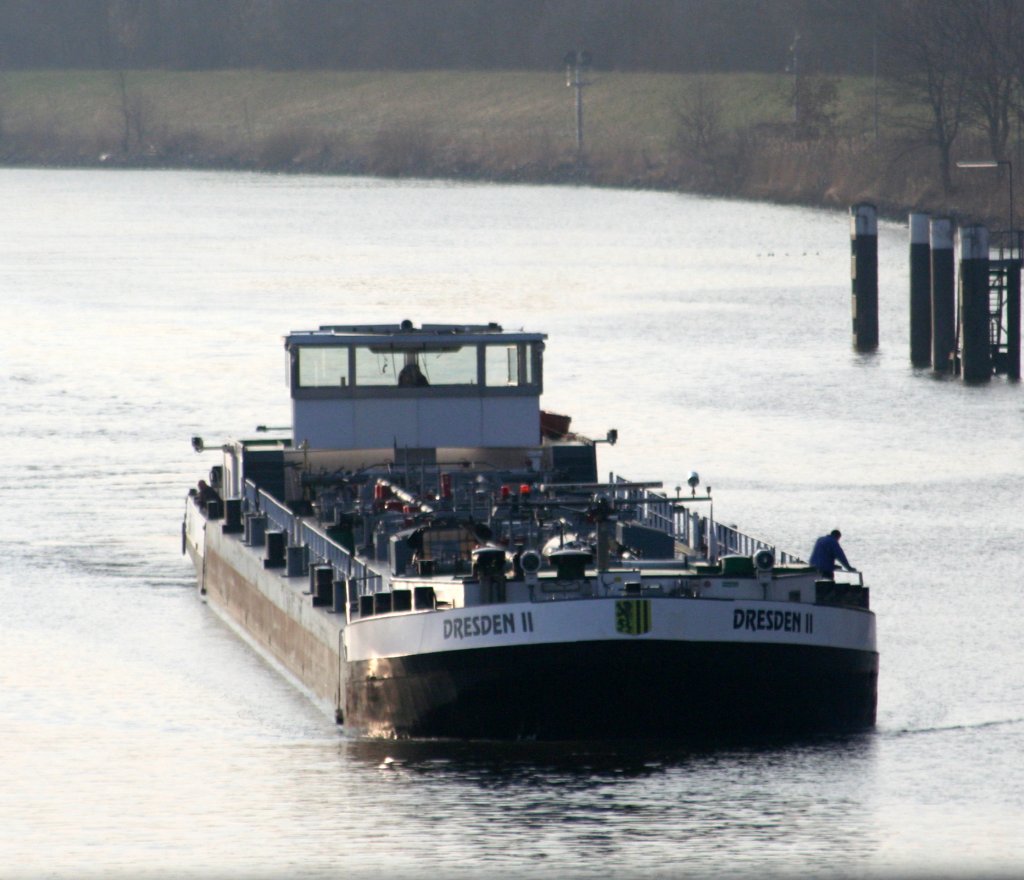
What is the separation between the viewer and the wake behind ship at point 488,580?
27031mm

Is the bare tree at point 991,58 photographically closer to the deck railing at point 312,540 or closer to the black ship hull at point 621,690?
the deck railing at point 312,540

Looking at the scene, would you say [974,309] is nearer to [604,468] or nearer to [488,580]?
[604,468]

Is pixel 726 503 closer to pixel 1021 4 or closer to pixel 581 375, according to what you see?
pixel 581 375

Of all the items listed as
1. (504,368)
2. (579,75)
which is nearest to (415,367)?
(504,368)

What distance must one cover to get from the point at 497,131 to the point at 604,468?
115m

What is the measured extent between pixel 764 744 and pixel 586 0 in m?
162

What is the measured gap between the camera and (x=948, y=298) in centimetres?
6681

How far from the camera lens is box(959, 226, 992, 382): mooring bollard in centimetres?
6191

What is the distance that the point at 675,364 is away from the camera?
68.2 m

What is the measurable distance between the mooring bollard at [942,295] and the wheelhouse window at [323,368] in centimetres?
3098

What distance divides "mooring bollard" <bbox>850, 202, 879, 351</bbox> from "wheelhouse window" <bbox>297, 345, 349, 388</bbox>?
1318 inches

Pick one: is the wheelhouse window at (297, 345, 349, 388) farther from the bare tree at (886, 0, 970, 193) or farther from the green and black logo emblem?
the bare tree at (886, 0, 970, 193)

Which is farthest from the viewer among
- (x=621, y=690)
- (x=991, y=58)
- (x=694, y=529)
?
(x=991, y=58)

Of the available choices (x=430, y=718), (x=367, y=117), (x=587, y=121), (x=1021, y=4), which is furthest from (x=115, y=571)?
(x=367, y=117)
